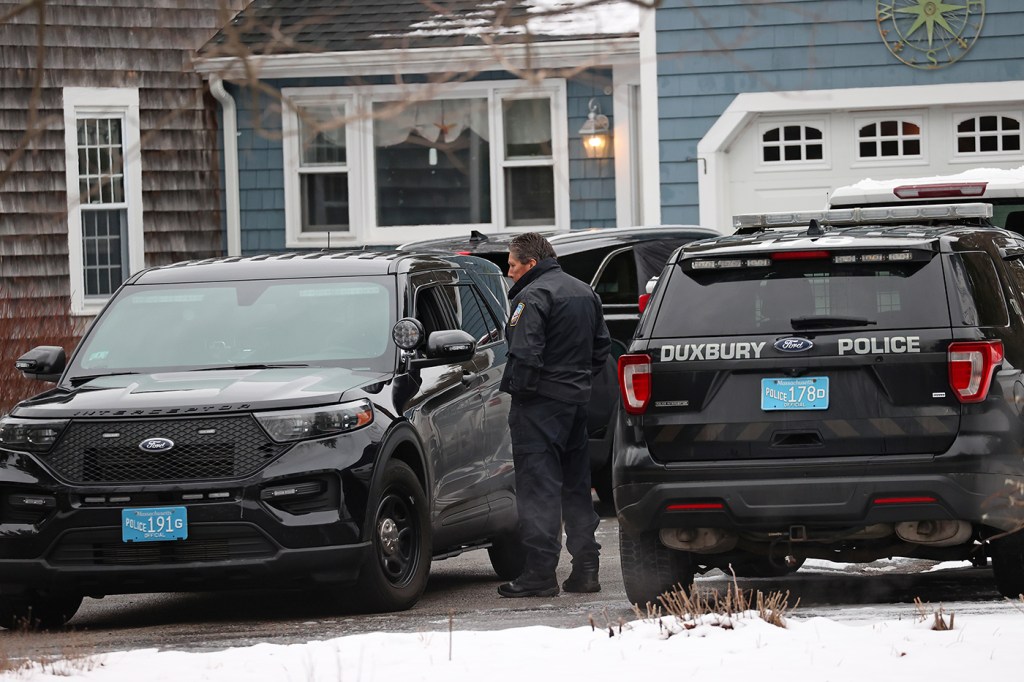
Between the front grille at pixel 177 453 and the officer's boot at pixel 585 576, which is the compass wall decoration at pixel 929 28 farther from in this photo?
the front grille at pixel 177 453

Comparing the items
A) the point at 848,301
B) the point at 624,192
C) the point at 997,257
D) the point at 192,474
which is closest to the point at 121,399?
the point at 192,474

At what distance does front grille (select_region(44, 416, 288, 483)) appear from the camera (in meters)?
8.03

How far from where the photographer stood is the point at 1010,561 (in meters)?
7.64

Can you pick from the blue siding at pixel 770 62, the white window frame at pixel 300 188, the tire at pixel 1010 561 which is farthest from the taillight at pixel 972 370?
the white window frame at pixel 300 188

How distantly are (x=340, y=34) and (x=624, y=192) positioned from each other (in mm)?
3757

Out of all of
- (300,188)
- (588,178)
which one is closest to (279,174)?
(300,188)

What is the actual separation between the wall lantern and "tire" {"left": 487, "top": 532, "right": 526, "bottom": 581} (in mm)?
9771

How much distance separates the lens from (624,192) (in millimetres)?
19312

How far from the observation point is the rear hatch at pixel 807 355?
7.34 meters

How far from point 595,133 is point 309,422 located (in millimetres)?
11629

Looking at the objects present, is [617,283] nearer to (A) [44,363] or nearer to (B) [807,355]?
(A) [44,363]

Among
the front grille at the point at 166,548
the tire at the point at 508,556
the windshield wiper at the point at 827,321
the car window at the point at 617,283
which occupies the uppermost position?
the car window at the point at 617,283

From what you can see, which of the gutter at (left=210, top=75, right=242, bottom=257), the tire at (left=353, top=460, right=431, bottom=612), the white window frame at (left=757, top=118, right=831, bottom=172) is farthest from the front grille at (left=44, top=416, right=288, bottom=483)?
the gutter at (left=210, top=75, right=242, bottom=257)

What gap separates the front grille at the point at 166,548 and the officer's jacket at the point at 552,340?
5.61 feet
